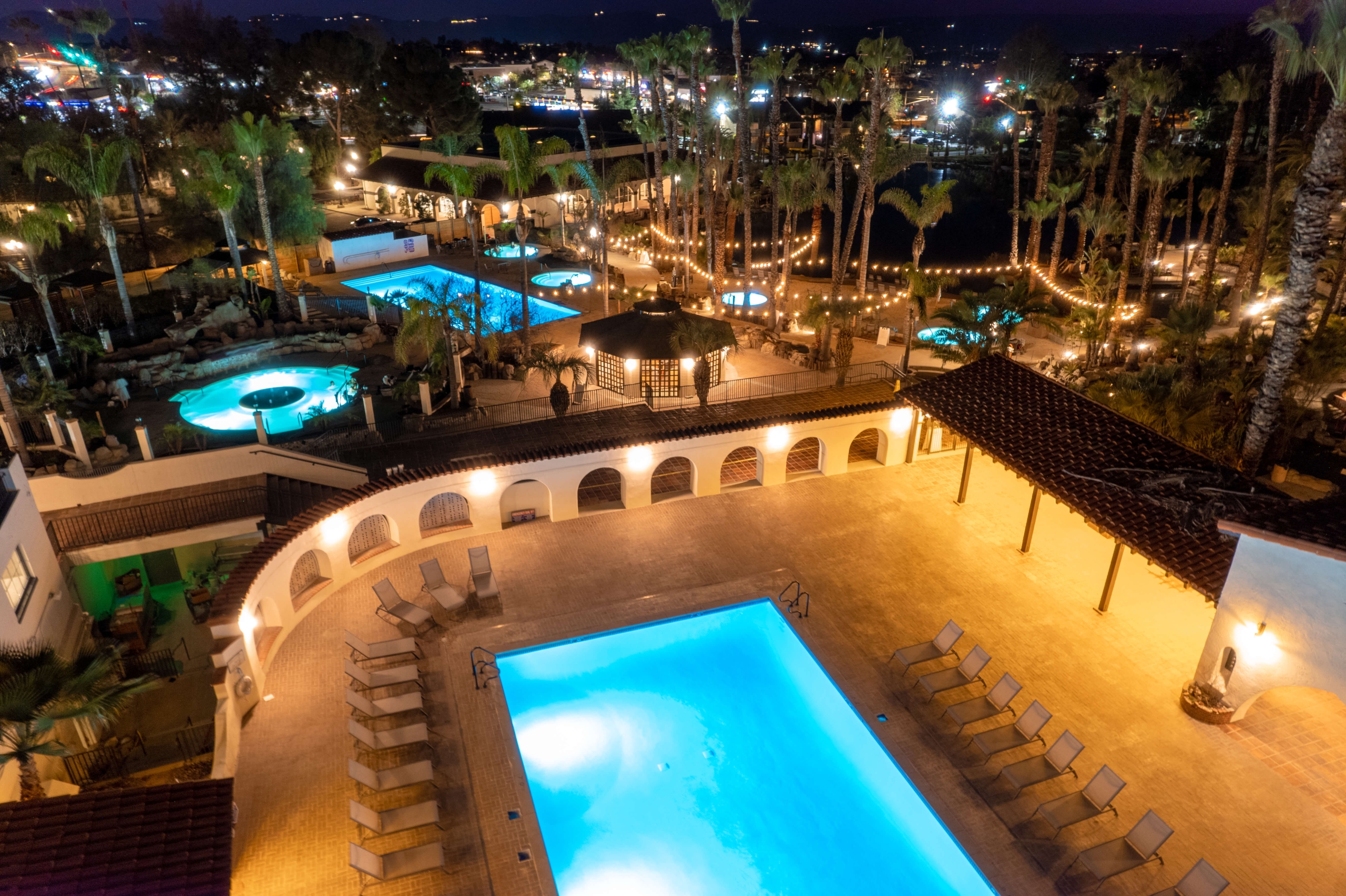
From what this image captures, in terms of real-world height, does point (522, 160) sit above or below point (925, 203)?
above

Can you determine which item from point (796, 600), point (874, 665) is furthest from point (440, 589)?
point (874, 665)

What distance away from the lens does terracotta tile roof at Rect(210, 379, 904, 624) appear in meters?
15.8

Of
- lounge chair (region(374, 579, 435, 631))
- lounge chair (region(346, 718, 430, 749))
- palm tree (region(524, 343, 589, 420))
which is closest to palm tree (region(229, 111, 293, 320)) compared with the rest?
palm tree (region(524, 343, 589, 420))

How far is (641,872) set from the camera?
11703 mm

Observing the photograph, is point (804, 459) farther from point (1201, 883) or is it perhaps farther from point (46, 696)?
point (46, 696)

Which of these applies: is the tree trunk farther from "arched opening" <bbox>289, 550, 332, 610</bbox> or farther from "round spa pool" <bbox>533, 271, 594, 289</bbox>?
"round spa pool" <bbox>533, 271, 594, 289</bbox>

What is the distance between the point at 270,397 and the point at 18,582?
45.3 feet

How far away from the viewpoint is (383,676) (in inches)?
546

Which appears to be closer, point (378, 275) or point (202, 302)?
point (202, 302)

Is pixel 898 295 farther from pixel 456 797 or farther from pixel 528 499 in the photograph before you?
pixel 456 797

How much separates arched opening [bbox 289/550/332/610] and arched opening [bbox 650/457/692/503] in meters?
7.75

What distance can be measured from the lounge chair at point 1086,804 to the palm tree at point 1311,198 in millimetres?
12089

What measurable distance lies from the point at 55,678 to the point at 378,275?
117ft

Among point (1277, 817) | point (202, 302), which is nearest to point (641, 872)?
point (1277, 817)
